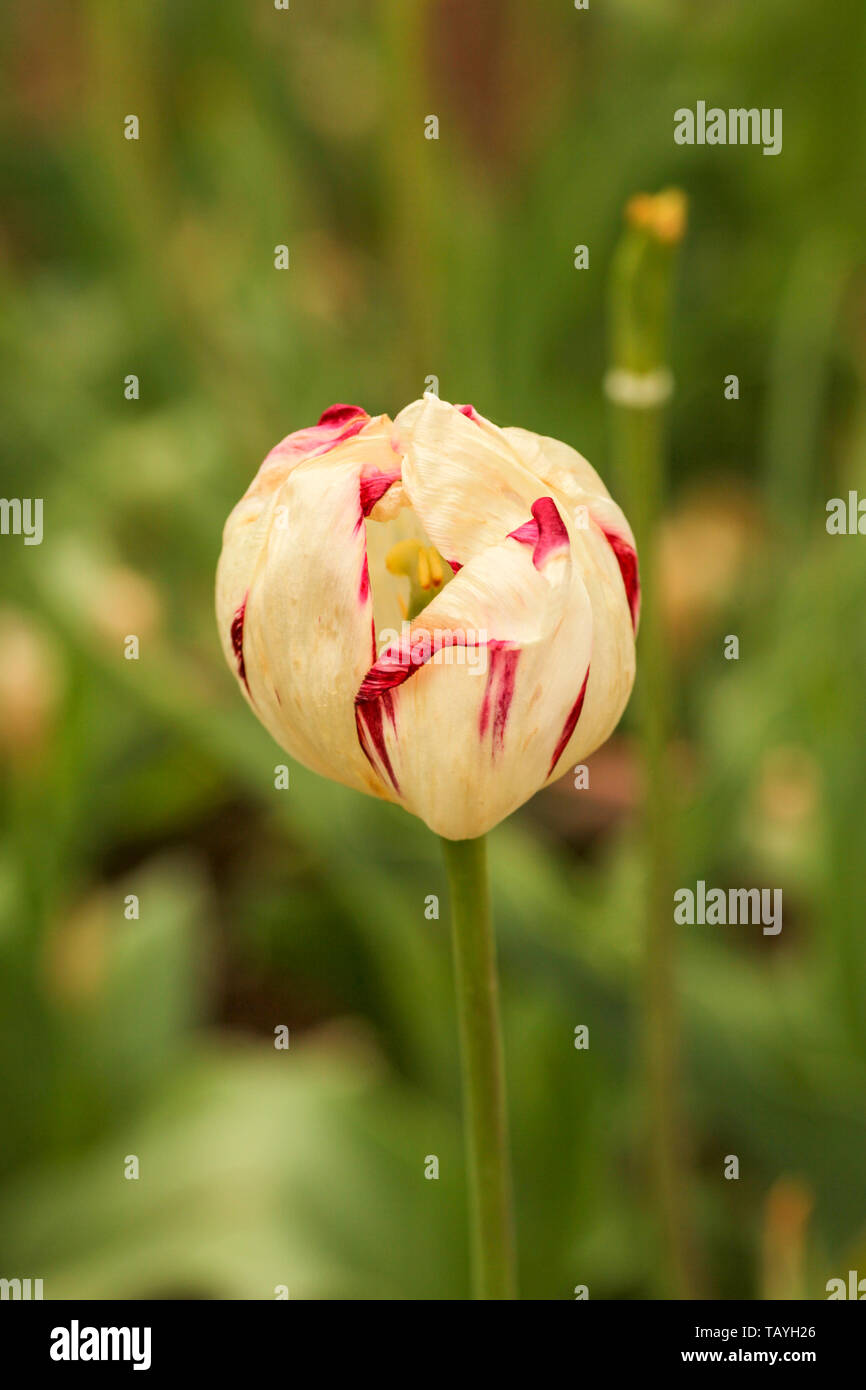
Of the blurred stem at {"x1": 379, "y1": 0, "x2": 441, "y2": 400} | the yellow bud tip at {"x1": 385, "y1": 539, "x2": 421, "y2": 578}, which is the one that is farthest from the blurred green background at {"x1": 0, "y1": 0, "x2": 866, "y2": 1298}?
the yellow bud tip at {"x1": 385, "y1": 539, "x2": 421, "y2": 578}

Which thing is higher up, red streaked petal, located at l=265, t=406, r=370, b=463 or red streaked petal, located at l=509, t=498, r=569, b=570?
red streaked petal, located at l=265, t=406, r=370, b=463

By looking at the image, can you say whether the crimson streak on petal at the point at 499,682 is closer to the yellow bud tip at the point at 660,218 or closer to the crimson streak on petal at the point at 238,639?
the crimson streak on petal at the point at 238,639

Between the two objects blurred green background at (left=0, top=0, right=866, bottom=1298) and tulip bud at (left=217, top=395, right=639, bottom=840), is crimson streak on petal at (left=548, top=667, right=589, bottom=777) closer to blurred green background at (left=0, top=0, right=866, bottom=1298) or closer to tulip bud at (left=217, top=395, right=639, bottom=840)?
tulip bud at (left=217, top=395, right=639, bottom=840)

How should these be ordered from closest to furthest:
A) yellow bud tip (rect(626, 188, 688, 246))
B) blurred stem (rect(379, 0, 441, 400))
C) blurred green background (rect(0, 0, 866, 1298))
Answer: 1. yellow bud tip (rect(626, 188, 688, 246))
2. blurred green background (rect(0, 0, 866, 1298))
3. blurred stem (rect(379, 0, 441, 400))

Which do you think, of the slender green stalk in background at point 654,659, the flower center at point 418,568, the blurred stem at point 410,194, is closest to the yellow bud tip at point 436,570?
the flower center at point 418,568

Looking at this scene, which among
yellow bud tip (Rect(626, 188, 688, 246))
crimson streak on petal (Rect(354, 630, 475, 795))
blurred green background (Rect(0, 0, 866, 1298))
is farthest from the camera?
blurred green background (Rect(0, 0, 866, 1298))

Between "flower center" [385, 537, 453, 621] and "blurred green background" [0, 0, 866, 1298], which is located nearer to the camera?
"flower center" [385, 537, 453, 621]

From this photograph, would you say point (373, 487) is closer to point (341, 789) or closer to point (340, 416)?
point (340, 416)
